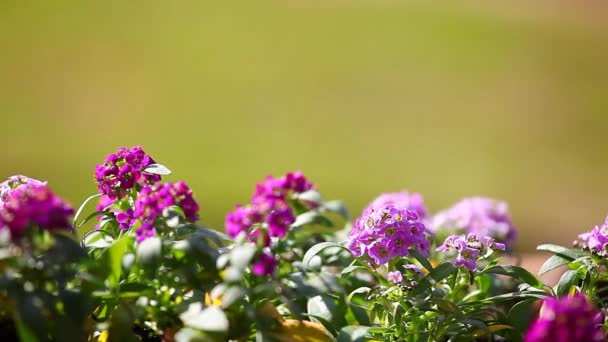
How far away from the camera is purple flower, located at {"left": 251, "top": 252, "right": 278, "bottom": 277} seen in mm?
1674

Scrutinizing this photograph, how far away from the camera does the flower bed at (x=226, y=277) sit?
163 cm

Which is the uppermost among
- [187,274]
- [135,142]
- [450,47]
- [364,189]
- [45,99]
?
[450,47]

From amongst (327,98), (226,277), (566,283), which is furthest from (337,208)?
(327,98)

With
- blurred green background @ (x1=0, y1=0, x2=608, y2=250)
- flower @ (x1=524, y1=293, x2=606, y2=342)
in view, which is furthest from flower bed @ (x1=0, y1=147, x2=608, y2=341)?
blurred green background @ (x1=0, y1=0, x2=608, y2=250)

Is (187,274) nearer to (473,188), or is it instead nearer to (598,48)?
(473,188)

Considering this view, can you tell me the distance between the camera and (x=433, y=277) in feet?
6.60

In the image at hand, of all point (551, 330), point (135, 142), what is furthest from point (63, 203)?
point (135, 142)

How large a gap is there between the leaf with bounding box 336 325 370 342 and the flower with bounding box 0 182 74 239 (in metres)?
0.65

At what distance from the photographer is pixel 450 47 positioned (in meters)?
11.5

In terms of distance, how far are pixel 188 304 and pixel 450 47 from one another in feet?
33.4

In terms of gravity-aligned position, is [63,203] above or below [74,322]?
above

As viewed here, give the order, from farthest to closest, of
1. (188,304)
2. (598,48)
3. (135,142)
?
(598,48)
(135,142)
(188,304)

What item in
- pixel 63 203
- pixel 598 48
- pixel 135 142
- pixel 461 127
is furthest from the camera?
pixel 598 48

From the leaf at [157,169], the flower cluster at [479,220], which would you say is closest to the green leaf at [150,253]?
the leaf at [157,169]
